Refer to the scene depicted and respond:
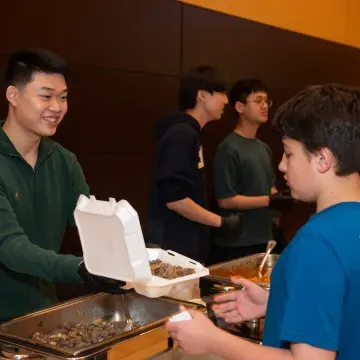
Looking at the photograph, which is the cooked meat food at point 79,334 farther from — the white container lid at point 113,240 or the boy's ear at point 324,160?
the boy's ear at point 324,160

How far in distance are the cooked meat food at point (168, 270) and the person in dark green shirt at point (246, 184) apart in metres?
1.33

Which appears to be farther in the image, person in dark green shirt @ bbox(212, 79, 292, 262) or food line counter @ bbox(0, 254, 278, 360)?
person in dark green shirt @ bbox(212, 79, 292, 262)

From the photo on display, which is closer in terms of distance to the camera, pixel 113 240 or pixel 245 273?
pixel 113 240

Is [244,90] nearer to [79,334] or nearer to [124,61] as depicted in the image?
[124,61]

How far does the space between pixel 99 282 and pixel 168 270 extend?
9.9 inches

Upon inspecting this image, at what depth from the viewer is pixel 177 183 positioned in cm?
259

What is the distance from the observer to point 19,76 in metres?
1.84

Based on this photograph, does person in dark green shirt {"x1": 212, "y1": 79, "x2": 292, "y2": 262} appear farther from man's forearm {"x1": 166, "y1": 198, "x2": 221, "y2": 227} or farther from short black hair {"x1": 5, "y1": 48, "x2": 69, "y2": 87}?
short black hair {"x1": 5, "y1": 48, "x2": 69, "y2": 87}

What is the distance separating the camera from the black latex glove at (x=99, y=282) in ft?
4.70

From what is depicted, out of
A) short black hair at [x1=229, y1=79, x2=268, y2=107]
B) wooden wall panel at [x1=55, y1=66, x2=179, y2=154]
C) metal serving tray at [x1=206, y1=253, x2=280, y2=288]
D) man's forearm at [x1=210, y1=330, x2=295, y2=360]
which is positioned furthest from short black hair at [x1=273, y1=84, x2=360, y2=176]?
short black hair at [x1=229, y1=79, x2=268, y2=107]

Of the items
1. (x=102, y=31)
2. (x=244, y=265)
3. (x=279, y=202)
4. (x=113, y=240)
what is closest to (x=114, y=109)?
(x=102, y=31)

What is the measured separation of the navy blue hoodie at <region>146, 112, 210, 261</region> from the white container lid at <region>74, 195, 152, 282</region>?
119cm

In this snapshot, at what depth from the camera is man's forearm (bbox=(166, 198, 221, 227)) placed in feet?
8.46

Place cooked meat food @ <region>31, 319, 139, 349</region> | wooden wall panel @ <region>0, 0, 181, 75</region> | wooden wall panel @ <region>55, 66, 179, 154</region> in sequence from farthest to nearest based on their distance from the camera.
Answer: wooden wall panel @ <region>55, 66, 179, 154</region> < wooden wall panel @ <region>0, 0, 181, 75</region> < cooked meat food @ <region>31, 319, 139, 349</region>
